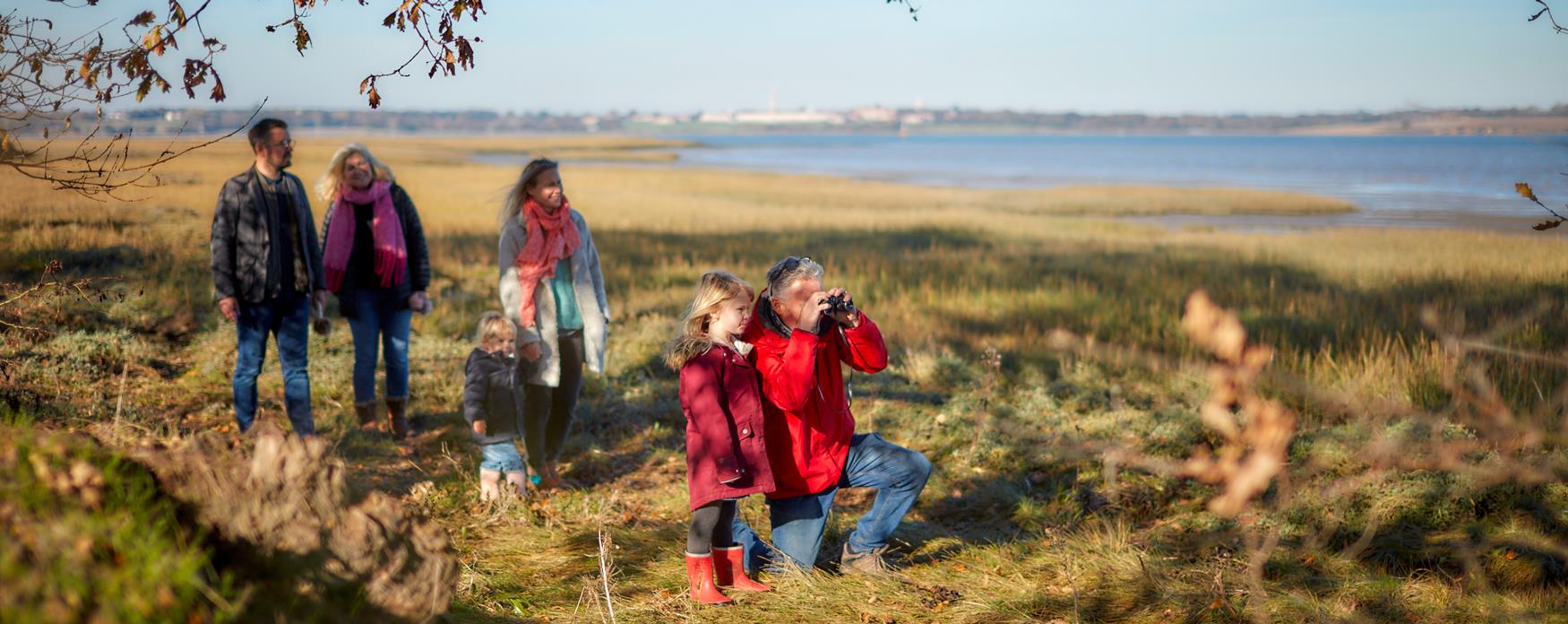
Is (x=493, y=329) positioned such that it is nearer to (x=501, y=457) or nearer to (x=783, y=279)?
(x=501, y=457)

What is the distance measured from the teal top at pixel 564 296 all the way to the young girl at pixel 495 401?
36 centimetres

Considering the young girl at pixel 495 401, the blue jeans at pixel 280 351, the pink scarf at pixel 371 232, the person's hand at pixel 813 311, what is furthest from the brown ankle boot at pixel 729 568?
the pink scarf at pixel 371 232

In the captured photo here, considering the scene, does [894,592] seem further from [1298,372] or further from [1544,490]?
[1298,372]

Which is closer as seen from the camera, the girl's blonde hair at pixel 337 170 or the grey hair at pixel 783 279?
the grey hair at pixel 783 279

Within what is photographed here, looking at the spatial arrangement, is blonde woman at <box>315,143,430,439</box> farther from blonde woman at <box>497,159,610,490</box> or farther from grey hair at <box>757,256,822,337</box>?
grey hair at <box>757,256,822,337</box>

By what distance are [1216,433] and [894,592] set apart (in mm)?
3591

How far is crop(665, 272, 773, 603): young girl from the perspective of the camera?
415 centimetres

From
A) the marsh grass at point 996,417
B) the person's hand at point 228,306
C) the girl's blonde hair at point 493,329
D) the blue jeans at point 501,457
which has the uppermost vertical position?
the person's hand at point 228,306

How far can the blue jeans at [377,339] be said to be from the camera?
6.92m

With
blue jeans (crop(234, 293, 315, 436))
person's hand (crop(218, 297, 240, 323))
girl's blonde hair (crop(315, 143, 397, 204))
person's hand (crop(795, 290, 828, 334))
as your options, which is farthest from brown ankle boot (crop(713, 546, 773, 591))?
girl's blonde hair (crop(315, 143, 397, 204))

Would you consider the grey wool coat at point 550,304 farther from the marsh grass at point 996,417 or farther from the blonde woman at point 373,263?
the blonde woman at point 373,263

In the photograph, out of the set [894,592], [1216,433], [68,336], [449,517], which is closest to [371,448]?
[449,517]

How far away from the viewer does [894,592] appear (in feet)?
14.5

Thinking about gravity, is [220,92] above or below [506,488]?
above
